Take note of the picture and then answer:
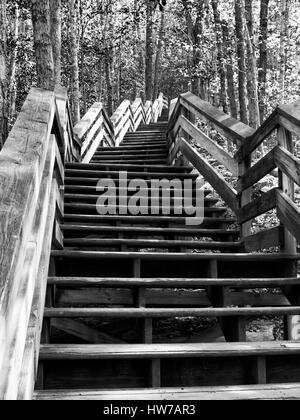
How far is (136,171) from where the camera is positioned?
6539 mm

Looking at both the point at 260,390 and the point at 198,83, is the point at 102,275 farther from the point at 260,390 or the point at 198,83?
the point at 198,83

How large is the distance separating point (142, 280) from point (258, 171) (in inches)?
64.2

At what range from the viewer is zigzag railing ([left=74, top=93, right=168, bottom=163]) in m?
7.97

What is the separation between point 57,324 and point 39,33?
460 centimetres

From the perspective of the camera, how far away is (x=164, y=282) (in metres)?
3.24

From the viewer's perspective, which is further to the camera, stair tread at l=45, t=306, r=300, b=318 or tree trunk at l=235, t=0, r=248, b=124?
tree trunk at l=235, t=0, r=248, b=124

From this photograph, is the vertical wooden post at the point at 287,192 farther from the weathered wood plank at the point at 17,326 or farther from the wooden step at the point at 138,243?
the weathered wood plank at the point at 17,326

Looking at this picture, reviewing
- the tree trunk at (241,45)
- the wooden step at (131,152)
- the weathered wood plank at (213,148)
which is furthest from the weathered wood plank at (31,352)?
the tree trunk at (241,45)

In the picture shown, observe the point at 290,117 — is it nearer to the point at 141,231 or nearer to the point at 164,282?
the point at 164,282

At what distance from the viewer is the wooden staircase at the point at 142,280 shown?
6.21ft

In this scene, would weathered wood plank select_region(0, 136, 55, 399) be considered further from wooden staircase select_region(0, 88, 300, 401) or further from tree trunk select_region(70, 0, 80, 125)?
tree trunk select_region(70, 0, 80, 125)

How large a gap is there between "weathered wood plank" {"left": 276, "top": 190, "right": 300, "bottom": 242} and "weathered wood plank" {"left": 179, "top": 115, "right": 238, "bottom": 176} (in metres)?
0.95

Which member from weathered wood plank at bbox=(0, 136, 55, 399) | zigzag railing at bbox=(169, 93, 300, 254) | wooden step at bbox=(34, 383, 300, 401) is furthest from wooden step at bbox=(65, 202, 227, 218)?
wooden step at bbox=(34, 383, 300, 401)
